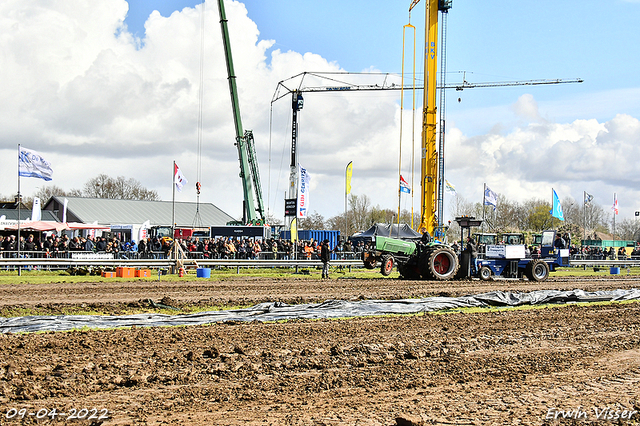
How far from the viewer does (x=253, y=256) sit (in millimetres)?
31875

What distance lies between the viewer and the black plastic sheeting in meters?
10.9

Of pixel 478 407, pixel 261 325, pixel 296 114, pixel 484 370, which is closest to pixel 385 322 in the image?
pixel 261 325

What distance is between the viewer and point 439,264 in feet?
74.9

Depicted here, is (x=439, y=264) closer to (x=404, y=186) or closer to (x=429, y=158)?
(x=429, y=158)

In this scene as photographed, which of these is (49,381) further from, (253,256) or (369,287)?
(253,256)

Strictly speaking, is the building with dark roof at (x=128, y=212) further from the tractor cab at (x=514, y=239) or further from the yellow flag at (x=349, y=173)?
the tractor cab at (x=514, y=239)

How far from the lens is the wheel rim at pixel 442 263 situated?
2273cm

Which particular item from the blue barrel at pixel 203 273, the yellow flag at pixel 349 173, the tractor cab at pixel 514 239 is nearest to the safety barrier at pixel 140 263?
the blue barrel at pixel 203 273

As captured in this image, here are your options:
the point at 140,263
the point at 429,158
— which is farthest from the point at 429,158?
the point at 140,263

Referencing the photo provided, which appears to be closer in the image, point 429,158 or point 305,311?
point 305,311

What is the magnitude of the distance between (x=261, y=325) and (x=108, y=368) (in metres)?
3.87

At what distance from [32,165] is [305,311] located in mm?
21619

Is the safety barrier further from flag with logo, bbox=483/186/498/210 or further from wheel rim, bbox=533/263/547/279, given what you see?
flag with logo, bbox=483/186/498/210

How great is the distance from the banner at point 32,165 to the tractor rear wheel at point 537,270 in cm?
2296
